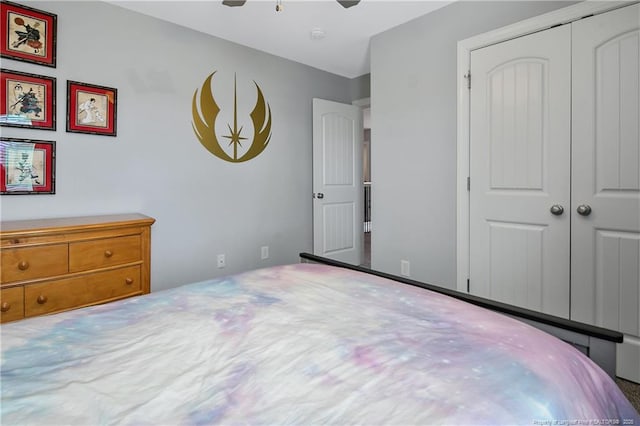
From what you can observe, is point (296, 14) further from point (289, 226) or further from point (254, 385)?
point (254, 385)

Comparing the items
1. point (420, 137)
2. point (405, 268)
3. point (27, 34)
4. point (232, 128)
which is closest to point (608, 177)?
point (420, 137)

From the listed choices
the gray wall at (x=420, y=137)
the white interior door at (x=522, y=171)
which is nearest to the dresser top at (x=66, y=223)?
the gray wall at (x=420, y=137)

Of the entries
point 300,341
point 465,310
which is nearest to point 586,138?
point 465,310

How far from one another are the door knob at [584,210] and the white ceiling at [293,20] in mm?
1732

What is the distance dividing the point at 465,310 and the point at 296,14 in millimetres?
2615

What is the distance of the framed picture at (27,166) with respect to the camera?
7.54ft

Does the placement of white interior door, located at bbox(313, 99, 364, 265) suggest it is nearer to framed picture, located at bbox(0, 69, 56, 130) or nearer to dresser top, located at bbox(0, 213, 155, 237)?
dresser top, located at bbox(0, 213, 155, 237)

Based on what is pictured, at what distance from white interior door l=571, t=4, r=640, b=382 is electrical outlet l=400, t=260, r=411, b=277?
1.18 meters

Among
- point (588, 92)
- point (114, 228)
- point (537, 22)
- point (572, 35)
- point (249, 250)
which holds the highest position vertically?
point (537, 22)

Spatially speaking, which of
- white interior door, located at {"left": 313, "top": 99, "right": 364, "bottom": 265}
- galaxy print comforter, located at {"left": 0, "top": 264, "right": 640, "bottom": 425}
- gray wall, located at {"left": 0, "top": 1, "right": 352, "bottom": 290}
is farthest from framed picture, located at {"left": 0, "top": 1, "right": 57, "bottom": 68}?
white interior door, located at {"left": 313, "top": 99, "right": 364, "bottom": 265}

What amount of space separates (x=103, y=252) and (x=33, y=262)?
1.15 ft

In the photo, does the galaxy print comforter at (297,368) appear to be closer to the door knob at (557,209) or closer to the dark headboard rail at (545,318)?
the dark headboard rail at (545,318)

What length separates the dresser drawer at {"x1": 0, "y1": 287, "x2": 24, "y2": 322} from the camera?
1930mm

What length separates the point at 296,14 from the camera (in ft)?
9.28
